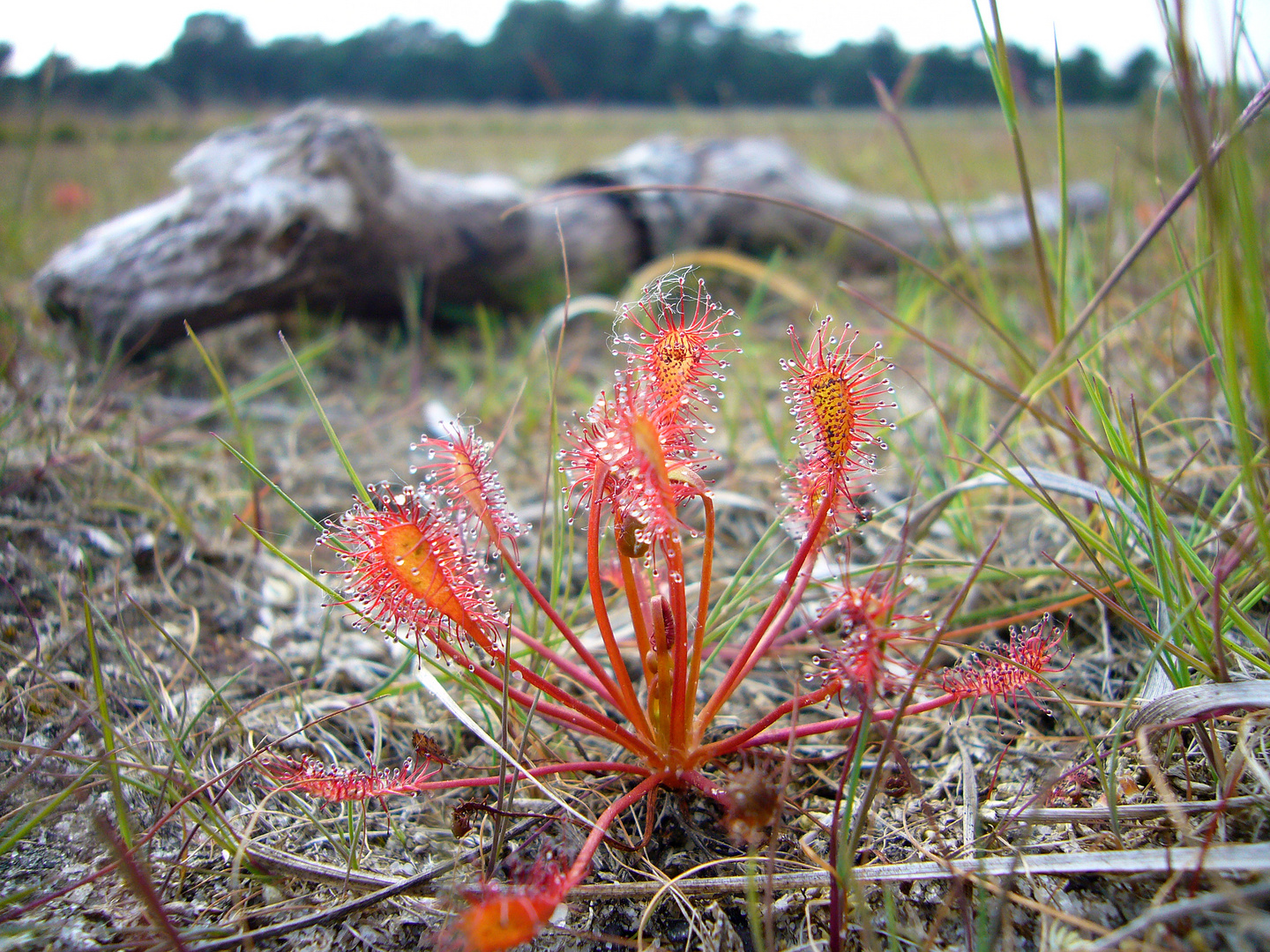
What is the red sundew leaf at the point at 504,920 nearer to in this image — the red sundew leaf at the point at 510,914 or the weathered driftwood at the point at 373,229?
the red sundew leaf at the point at 510,914

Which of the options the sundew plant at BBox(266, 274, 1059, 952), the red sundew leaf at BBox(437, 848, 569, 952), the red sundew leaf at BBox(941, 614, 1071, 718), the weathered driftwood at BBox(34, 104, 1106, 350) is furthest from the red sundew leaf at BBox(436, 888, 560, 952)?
the weathered driftwood at BBox(34, 104, 1106, 350)

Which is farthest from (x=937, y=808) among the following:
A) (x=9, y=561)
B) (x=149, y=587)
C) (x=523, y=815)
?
(x=9, y=561)

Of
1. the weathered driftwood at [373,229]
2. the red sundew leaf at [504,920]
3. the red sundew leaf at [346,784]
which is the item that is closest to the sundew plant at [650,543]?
the red sundew leaf at [346,784]

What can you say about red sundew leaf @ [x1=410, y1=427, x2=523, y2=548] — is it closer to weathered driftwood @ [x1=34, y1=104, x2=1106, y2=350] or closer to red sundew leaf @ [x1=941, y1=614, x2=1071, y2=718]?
red sundew leaf @ [x1=941, y1=614, x2=1071, y2=718]

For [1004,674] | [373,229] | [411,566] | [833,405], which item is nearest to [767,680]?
[1004,674]

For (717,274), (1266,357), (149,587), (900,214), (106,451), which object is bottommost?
(149,587)

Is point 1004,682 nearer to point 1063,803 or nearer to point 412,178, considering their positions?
point 1063,803
